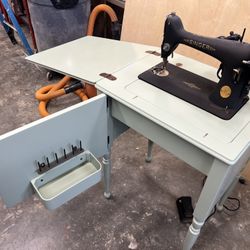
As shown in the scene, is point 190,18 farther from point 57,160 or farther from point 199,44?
point 57,160

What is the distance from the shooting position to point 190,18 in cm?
145

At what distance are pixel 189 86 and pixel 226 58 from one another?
0.62 ft

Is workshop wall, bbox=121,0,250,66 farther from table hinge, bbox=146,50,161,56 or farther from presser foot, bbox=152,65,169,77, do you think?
presser foot, bbox=152,65,169,77

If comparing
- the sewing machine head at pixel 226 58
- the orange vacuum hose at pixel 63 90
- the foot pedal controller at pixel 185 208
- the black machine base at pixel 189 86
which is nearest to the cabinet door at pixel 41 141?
the black machine base at pixel 189 86

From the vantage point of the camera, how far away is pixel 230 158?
0.72 metres

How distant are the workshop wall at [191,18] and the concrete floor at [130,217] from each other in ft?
1.35

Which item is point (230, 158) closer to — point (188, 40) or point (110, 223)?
point (188, 40)

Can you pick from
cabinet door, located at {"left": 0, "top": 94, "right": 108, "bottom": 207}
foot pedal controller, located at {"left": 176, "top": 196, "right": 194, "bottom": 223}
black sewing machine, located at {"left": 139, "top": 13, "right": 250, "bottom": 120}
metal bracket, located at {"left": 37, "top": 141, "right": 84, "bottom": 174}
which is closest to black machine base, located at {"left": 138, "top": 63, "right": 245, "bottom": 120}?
black sewing machine, located at {"left": 139, "top": 13, "right": 250, "bottom": 120}

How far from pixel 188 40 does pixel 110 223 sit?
1042 millimetres

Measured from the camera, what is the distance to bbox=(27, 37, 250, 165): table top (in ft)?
2.53

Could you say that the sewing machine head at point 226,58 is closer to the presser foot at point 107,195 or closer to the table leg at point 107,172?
the table leg at point 107,172

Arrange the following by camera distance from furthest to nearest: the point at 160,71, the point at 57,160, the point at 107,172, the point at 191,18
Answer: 1. the point at 191,18
2. the point at 107,172
3. the point at 160,71
4. the point at 57,160

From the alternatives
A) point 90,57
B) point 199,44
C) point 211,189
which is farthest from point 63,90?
point 211,189

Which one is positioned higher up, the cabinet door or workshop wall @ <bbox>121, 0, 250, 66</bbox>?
workshop wall @ <bbox>121, 0, 250, 66</bbox>
